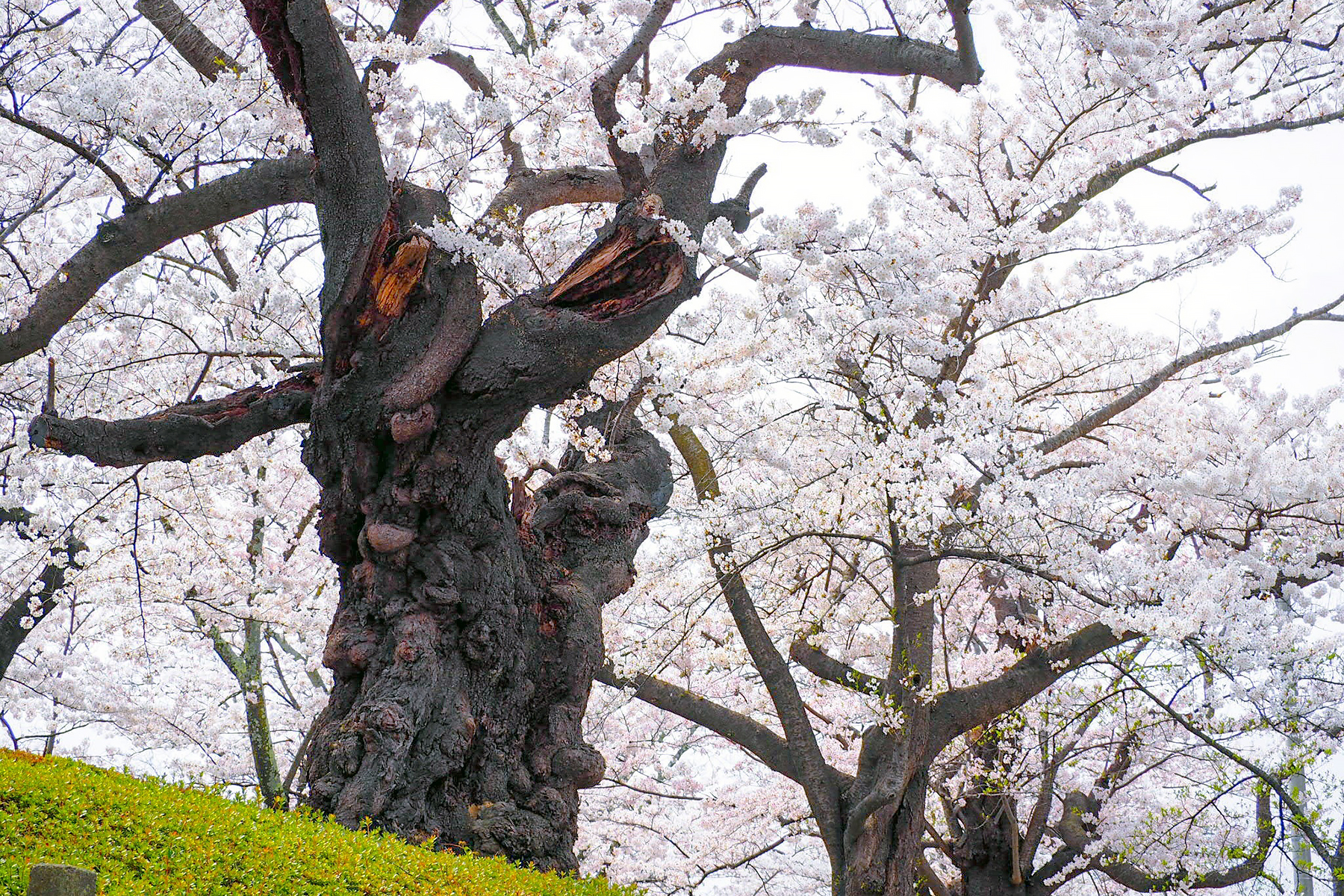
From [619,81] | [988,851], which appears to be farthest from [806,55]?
[988,851]

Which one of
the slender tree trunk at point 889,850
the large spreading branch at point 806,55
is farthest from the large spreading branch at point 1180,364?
the large spreading branch at point 806,55

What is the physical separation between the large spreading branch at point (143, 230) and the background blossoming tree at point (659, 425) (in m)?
0.02

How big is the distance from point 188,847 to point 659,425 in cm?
543

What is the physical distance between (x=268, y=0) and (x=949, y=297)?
12.3ft

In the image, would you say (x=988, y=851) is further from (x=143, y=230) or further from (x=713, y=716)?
(x=143, y=230)

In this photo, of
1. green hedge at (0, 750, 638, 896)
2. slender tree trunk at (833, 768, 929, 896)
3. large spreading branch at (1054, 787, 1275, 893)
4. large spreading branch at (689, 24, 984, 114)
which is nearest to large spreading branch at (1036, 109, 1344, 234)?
large spreading branch at (689, 24, 984, 114)

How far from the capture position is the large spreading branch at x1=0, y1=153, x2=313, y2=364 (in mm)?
4266

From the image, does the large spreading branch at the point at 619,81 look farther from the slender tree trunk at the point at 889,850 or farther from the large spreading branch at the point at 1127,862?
the large spreading branch at the point at 1127,862

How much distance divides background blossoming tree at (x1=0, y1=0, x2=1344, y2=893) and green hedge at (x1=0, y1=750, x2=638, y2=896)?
813 millimetres

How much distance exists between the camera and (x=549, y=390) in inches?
191

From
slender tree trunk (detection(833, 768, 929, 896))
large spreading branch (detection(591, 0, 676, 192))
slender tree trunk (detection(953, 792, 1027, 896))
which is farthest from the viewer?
slender tree trunk (detection(953, 792, 1027, 896))

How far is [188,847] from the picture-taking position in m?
2.99

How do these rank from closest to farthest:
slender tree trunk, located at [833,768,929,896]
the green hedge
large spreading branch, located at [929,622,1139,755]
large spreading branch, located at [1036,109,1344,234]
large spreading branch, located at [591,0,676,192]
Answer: the green hedge → large spreading branch, located at [591,0,676,192] → large spreading branch, located at [1036,109,1344,234] → slender tree trunk, located at [833,768,929,896] → large spreading branch, located at [929,622,1139,755]

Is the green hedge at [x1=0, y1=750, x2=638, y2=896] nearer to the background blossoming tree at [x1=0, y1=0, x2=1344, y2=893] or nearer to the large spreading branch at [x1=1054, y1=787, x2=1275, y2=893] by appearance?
the background blossoming tree at [x1=0, y1=0, x2=1344, y2=893]
